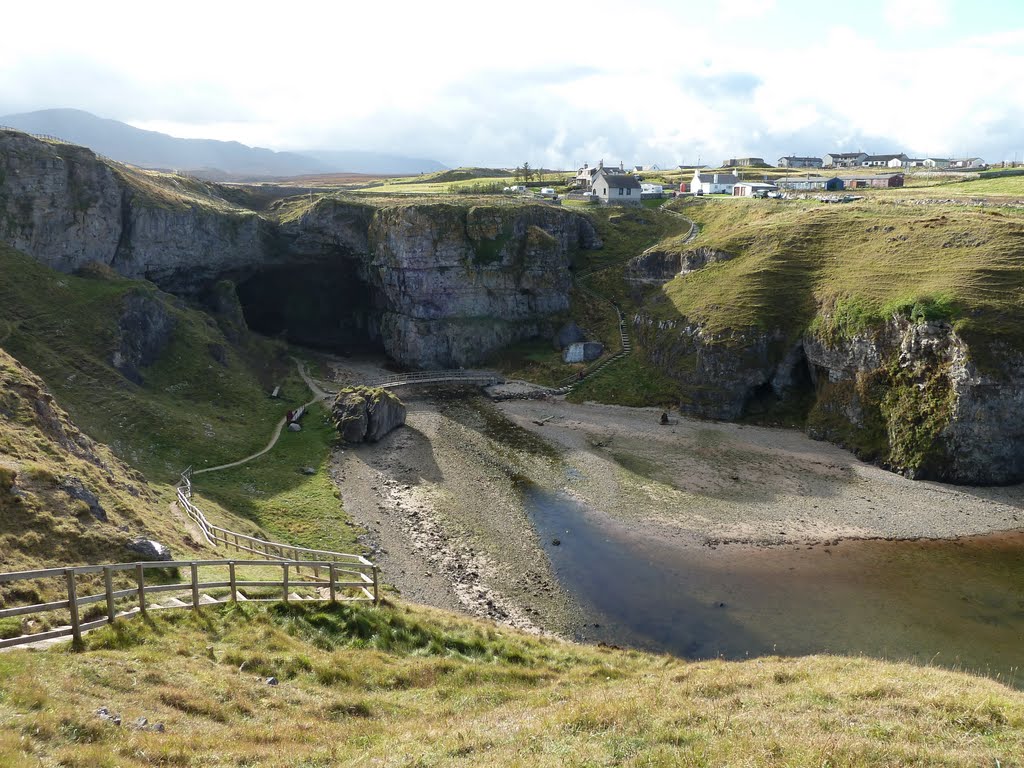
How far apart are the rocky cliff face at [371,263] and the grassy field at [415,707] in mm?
55662

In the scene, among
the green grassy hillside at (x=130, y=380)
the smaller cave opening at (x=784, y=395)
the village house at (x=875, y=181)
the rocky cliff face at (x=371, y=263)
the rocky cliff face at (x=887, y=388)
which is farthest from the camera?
the village house at (x=875, y=181)

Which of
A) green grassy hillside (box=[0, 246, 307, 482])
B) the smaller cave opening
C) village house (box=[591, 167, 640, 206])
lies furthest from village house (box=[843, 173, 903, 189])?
green grassy hillside (box=[0, 246, 307, 482])

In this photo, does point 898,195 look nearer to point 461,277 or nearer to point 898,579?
point 461,277

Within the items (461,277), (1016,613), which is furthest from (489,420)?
(1016,613)

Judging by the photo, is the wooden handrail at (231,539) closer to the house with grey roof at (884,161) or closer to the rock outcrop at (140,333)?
the rock outcrop at (140,333)

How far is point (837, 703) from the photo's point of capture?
1495cm

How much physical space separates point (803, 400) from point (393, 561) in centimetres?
4021

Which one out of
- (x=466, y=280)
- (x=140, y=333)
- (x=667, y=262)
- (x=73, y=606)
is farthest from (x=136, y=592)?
(x=667, y=262)

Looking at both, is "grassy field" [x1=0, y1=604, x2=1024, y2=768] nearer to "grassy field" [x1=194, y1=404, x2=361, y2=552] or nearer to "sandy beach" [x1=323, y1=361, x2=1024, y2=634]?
"sandy beach" [x1=323, y1=361, x2=1024, y2=634]

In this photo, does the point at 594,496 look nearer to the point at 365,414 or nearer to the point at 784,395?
the point at 365,414

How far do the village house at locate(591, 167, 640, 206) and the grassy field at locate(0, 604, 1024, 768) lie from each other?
8723 cm

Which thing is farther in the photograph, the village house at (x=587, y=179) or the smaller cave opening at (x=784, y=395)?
the village house at (x=587, y=179)

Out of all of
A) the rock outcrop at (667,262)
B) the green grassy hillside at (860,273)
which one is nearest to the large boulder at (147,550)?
the green grassy hillside at (860,273)

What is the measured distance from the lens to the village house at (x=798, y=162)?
550ft
